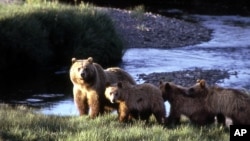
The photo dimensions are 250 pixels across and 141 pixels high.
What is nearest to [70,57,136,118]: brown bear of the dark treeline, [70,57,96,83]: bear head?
[70,57,96,83]: bear head

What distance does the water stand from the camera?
72.2ft

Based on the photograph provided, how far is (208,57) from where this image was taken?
82.9 feet

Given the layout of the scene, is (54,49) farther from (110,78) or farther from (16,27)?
(110,78)

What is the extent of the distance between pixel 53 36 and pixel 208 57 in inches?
244

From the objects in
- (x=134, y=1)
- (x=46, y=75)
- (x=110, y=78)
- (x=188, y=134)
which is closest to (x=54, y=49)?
(x=46, y=75)

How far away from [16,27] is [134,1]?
21087mm

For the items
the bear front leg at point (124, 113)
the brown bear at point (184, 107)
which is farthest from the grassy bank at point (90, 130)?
the brown bear at point (184, 107)

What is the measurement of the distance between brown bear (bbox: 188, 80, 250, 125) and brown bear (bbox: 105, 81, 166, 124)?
75 cm

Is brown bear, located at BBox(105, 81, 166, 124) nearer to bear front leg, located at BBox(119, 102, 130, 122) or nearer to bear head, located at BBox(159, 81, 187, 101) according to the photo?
bear front leg, located at BBox(119, 102, 130, 122)

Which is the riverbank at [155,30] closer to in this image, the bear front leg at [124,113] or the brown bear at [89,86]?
the brown bear at [89,86]

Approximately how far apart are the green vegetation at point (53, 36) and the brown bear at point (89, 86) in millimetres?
10617

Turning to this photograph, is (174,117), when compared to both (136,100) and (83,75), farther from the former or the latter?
(83,75)

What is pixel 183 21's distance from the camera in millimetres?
34031

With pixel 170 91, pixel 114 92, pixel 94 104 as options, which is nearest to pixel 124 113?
pixel 114 92
